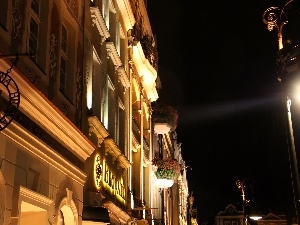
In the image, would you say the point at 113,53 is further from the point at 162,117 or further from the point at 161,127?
the point at 161,127

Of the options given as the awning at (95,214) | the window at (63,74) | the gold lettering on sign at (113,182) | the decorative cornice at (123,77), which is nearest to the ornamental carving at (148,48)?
the decorative cornice at (123,77)

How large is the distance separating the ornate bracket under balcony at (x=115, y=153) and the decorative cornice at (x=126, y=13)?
19.3 ft

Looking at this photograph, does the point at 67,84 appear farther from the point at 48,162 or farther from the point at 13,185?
the point at 13,185

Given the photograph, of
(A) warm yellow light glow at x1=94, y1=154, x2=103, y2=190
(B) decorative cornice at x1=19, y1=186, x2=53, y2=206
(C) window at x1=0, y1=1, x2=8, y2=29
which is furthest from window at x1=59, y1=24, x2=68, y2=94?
(C) window at x1=0, y1=1, x2=8, y2=29

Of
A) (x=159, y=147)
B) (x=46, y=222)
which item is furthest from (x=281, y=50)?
(x=159, y=147)

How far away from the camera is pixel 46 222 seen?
1023 cm

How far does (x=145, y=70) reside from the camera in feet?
83.2

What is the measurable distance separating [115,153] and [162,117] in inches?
489

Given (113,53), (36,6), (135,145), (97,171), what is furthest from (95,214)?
(135,145)

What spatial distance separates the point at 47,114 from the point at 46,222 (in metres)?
2.08

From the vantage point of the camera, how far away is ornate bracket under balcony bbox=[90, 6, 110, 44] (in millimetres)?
14812

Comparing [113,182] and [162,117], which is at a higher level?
[162,117]

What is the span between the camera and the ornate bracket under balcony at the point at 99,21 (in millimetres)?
14812

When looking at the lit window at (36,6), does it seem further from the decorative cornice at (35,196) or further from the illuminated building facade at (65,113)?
the decorative cornice at (35,196)
